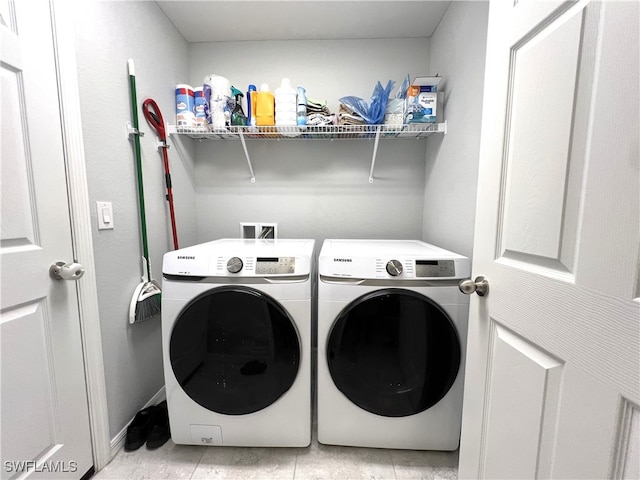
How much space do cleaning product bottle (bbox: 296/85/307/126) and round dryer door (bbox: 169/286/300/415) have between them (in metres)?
1.02

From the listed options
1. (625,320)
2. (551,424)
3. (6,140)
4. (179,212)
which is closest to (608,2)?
(625,320)

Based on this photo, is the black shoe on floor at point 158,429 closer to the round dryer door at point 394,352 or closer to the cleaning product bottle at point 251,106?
the round dryer door at point 394,352

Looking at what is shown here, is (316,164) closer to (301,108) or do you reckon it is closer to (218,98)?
(301,108)

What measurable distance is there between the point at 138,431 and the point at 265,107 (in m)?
1.85

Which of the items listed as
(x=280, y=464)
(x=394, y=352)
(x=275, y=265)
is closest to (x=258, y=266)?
(x=275, y=265)

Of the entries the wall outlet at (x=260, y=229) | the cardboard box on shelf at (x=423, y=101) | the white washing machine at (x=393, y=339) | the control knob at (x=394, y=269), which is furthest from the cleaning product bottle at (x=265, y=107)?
the control knob at (x=394, y=269)

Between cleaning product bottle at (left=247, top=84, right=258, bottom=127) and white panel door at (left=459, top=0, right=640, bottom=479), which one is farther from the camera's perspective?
cleaning product bottle at (left=247, top=84, right=258, bottom=127)

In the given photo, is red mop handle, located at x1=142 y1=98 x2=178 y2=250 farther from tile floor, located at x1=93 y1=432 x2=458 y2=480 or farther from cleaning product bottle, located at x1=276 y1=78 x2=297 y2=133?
tile floor, located at x1=93 y1=432 x2=458 y2=480

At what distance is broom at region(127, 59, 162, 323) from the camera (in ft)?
4.15

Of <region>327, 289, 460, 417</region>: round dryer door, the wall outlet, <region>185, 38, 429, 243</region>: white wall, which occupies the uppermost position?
<region>185, 38, 429, 243</region>: white wall

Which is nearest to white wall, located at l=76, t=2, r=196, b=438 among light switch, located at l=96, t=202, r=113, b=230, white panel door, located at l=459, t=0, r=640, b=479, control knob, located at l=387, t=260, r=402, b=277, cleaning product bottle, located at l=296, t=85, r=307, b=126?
light switch, located at l=96, t=202, r=113, b=230

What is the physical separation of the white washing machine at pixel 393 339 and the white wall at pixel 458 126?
1.15 ft

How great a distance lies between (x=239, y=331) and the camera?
3.63 feet

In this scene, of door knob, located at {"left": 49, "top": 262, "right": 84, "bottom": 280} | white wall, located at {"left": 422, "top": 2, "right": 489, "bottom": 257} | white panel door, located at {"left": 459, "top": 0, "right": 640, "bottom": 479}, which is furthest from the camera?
white wall, located at {"left": 422, "top": 2, "right": 489, "bottom": 257}
